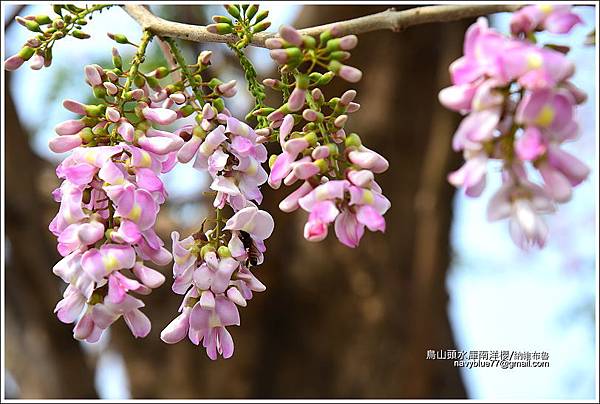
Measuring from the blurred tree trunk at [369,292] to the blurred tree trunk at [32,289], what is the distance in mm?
310

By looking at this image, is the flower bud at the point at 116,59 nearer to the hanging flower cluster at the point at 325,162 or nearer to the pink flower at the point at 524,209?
the hanging flower cluster at the point at 325,162

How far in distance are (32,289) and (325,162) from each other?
2.07 m

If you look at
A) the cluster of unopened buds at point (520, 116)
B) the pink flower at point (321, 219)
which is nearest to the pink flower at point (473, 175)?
the cluster of unopened buds at point (520, 116)

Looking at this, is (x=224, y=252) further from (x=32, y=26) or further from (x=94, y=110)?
(x=32, y=26)

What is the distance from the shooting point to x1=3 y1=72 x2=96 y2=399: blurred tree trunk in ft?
7.77

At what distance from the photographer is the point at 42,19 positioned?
88 centimetres

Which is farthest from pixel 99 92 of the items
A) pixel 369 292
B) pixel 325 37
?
pixel 369 292

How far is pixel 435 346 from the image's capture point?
267 cm

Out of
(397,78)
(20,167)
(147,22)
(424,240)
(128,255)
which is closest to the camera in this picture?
(128,255)

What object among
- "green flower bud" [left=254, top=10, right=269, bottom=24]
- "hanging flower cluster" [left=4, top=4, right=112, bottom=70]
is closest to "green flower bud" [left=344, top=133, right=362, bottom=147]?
"green flower bud" [left=254, top=10, right=269, bottom=24]

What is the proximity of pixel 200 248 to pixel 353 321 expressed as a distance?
207 cm

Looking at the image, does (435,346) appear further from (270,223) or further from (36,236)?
(270,223)

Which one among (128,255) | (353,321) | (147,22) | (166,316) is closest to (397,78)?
(353,321)

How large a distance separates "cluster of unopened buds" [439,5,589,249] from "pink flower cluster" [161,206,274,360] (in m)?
0.24
